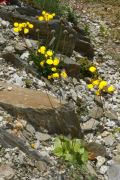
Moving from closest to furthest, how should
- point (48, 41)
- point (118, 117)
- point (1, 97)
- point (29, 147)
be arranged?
point (29, 147), point (1, 97), point (118, 117), point (48, 41)

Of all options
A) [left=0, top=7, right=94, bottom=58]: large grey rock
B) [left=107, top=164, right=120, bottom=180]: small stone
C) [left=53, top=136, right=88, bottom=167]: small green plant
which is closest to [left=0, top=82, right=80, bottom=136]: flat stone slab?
[left=107, top=164, right=120, bottom=180]: small stone

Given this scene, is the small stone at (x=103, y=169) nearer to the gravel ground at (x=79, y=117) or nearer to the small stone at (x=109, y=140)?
the gravel ground at (x=79, y=117)

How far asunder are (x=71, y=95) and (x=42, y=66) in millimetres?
888

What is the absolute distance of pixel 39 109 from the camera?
712 cm

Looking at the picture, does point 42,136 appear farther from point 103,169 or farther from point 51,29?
point 51,29

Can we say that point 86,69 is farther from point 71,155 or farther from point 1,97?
point 71,155

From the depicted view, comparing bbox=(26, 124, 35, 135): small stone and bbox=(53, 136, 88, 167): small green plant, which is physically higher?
bbox=(53, 136, 88, 167): small green plant

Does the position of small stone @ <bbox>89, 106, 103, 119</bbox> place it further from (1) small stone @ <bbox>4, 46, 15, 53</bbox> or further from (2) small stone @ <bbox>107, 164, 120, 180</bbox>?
(1) small stone @ <bbox>4, 46, 15, 53</bbox>

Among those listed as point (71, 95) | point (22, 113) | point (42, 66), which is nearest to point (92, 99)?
point (71, 95)

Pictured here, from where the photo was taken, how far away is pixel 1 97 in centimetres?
716

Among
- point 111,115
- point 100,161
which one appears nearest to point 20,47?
point 111,115

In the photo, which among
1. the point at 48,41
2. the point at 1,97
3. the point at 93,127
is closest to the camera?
the point at 1,97

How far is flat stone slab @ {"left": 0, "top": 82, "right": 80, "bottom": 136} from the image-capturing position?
7.02m

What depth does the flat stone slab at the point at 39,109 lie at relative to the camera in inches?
277
